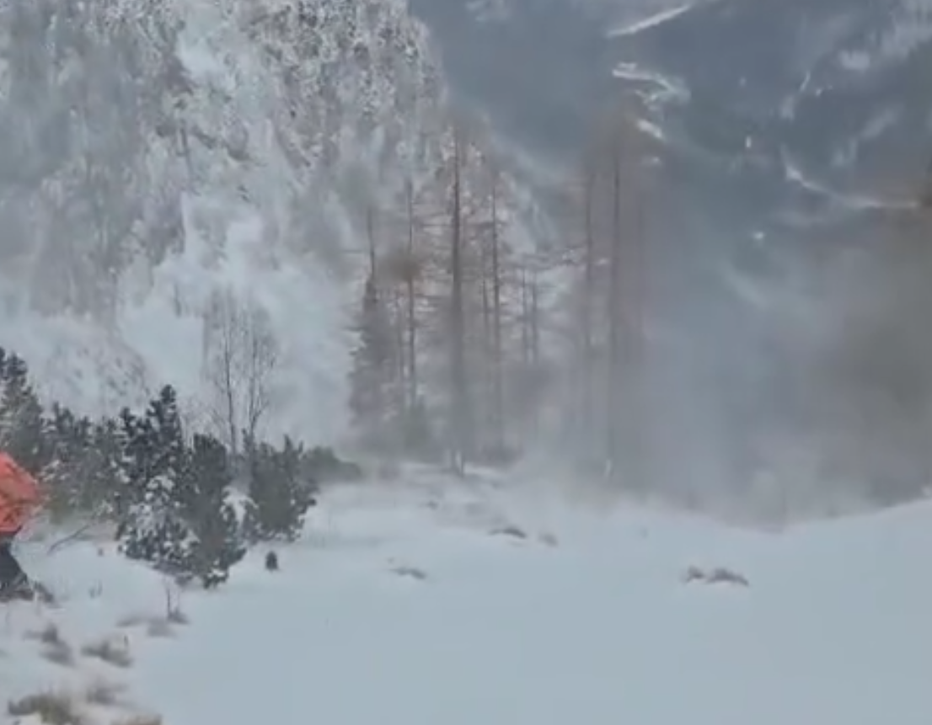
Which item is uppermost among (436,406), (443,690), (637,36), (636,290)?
(637,36)

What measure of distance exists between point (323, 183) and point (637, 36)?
504 mm

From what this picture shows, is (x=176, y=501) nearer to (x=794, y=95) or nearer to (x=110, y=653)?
(x=110, y=653)

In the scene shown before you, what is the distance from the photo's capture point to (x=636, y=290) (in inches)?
96.8

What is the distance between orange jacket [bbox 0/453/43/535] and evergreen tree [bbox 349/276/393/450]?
43cm

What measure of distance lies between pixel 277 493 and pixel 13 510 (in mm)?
341

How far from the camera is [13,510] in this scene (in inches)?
89.2

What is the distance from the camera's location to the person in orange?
2.26 meters

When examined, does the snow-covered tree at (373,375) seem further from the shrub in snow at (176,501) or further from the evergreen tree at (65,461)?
the evergreen tree at (65,461)

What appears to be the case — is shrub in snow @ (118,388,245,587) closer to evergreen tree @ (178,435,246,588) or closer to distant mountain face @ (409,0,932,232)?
evergreen tree @ (178,435,246,588)

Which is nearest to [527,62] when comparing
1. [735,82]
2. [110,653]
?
[735,82]

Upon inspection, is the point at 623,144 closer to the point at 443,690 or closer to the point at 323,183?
the point at 323,183

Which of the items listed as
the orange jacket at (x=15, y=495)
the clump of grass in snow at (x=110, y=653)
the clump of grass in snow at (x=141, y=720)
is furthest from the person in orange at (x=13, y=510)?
the clump of grass in snow at (x=141, y=720)

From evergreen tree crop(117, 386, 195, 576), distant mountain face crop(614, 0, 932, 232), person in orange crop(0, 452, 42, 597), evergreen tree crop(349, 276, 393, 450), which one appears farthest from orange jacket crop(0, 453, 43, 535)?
distant mountain face crop(614, 0, 932, 232)

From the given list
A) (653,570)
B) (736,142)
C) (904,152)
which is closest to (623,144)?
(736,142)
